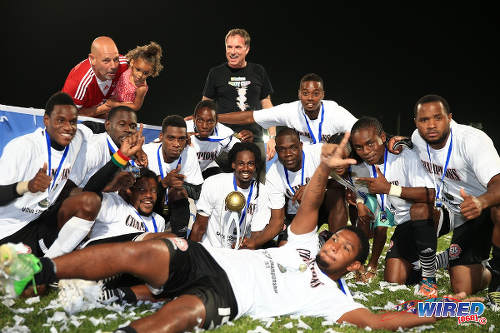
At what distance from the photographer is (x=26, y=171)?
4172 millimetres

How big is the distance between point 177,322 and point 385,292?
2.69 m

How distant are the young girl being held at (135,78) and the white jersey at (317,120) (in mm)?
2005

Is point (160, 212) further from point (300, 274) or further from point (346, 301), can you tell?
point (346, 301)

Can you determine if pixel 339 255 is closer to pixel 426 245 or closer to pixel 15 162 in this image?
pixel 426 245

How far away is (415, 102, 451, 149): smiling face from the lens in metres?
4.70

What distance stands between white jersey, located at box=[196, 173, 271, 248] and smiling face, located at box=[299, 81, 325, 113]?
4.39ft

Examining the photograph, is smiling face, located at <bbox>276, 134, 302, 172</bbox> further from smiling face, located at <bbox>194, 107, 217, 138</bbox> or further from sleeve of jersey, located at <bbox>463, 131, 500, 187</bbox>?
sleeve of jersey, located at <bbox>463, 131, 500, 187</bbox>

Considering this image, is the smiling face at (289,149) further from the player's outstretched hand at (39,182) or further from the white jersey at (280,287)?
the player's outstretched hand at (39,182)

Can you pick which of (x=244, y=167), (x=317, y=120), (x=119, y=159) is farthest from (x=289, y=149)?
(x=119, y=159)

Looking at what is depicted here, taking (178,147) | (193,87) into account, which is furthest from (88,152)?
(193,87)

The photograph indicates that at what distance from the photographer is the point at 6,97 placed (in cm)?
1634

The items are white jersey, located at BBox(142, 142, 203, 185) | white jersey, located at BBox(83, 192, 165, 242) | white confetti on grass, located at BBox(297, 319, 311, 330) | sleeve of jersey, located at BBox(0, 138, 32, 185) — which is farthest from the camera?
white jersey, located at BBox(142, 142, 203, 185)

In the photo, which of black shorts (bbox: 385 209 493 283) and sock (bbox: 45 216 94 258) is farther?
black shorts (bbox: 385 209 493 283)

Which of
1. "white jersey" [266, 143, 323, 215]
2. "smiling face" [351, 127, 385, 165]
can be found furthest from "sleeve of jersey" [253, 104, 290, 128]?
"smiling face" [351, 127, 385, 165]
